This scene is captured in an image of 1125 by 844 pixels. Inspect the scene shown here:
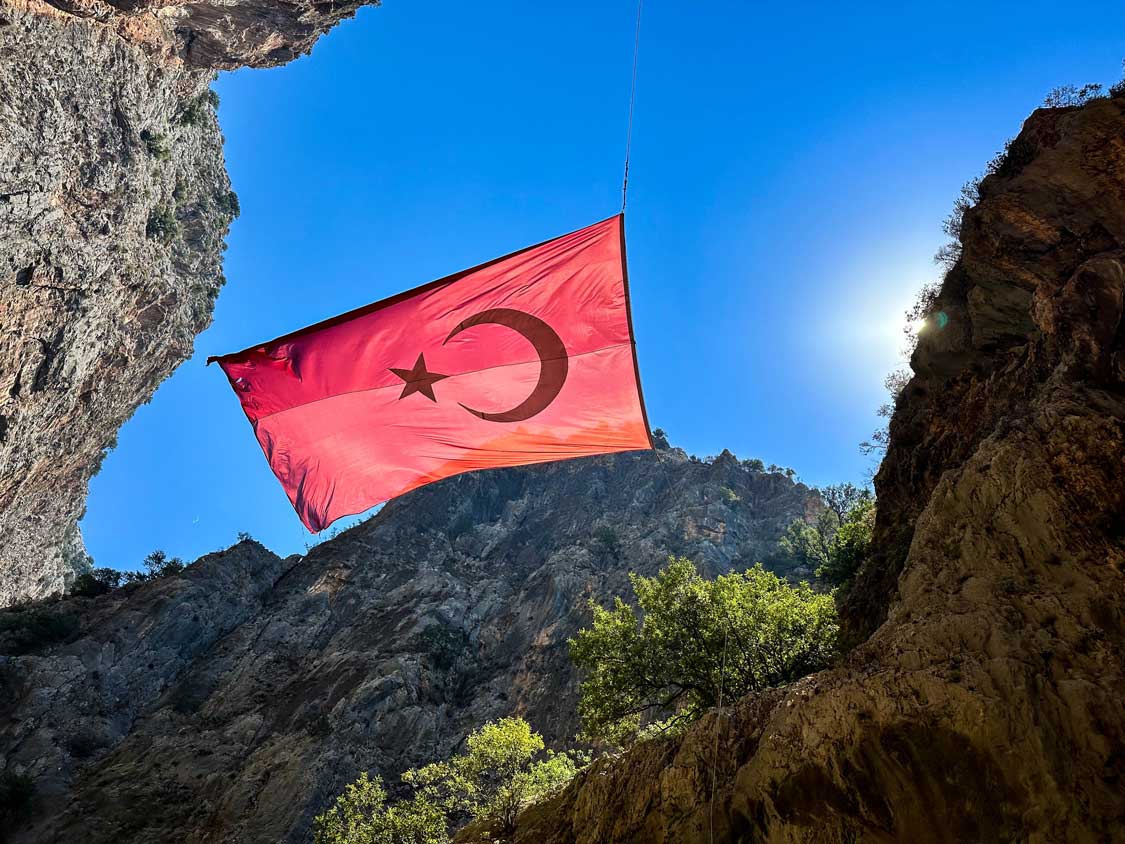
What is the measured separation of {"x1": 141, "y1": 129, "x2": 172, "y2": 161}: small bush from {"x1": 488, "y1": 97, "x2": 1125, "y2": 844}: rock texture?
4910 cm

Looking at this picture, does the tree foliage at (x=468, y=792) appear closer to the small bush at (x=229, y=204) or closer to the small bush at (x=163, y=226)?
the small bush at (x=163, y=226)

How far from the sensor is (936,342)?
54.3 ft

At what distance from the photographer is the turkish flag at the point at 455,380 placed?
9.62 metres

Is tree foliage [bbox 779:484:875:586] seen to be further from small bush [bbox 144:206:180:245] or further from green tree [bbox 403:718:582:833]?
small bush [bbox 144:206:180:245]

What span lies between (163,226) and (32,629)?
3156 cm

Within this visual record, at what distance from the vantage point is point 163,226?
152 feet

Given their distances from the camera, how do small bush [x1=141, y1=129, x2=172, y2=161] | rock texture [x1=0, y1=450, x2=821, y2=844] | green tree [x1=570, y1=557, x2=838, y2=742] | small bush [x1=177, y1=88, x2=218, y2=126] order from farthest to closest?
1. small bush [x1=177, y1=88, x2=218, y2=126]
2. small bush [x1=141, y1=129, x2=172, y2=161]
3. rock texture [x1=0, y1=450, x2=821, y2=844]
4. green tree [x1=570, y1=557, x2=838, y2=742]

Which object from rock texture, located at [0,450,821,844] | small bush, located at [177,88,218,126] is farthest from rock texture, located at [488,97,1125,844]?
small bush, located at [177,88,218,126]

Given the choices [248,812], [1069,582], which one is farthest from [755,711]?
[248,812]

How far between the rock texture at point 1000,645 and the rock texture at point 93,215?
38.5 m

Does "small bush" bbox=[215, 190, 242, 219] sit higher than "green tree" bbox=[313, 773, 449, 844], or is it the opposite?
"small bush" bbox=[215, 190, 242, 219]

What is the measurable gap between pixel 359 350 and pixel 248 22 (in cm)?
4744

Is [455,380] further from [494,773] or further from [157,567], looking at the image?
[157,567]

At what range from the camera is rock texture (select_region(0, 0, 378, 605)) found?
29516mm
